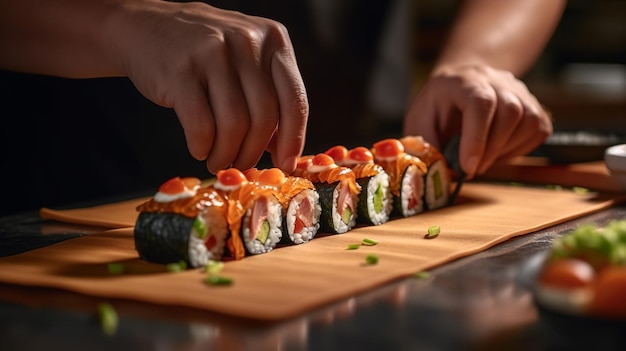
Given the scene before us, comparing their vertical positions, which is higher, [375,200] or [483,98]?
[483,98]

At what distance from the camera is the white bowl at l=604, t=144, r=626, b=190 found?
255cm

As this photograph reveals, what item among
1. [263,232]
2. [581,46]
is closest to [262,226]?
[263,232]

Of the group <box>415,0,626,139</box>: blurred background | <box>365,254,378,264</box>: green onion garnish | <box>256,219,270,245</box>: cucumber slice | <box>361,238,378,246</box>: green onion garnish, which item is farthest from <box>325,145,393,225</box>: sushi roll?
<box>415,0,626,139</box>: blurred background

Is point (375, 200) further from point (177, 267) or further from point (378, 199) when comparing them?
point (177, 267)

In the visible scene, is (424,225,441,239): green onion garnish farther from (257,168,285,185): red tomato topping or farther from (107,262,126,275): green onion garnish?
(107,262,126,275): green onion garnish

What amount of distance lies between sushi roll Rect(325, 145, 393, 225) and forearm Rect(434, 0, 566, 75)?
2.95 ft

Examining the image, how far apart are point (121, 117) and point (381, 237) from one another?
1378 mm

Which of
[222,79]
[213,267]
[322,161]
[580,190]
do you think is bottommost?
[580,190]

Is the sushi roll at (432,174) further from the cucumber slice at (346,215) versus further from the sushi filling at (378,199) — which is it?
the cucumber slice at (346,215)

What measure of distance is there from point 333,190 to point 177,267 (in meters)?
0.56

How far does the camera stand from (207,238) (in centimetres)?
183

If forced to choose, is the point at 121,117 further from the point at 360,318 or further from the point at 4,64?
the point at 360,318

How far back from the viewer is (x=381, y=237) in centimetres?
207

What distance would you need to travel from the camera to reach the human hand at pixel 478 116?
263 centimetres
